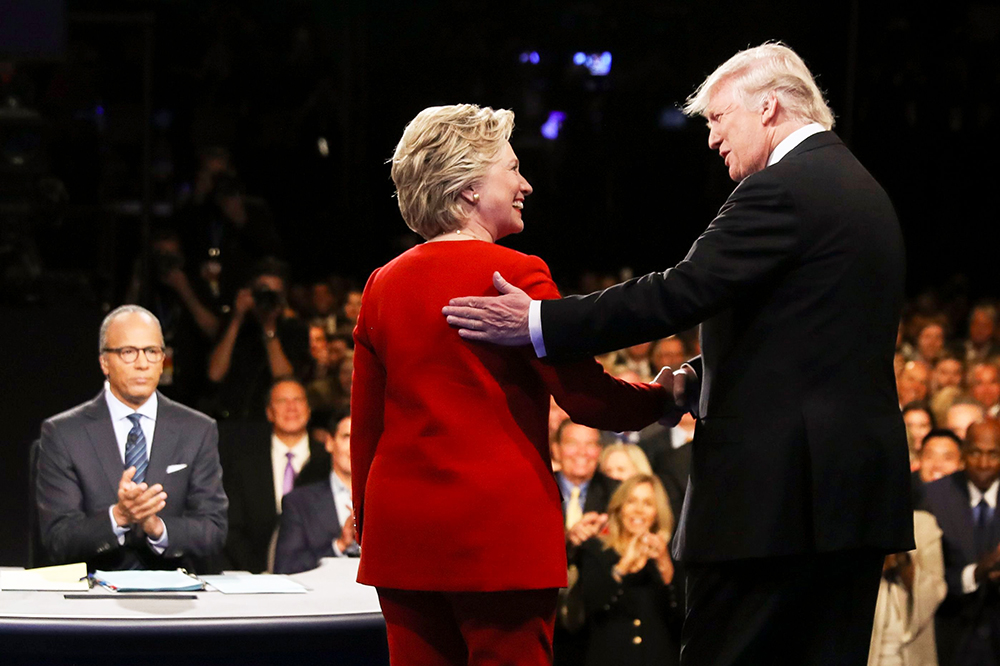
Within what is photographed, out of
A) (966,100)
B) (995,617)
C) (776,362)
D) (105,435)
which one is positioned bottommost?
(995,617)

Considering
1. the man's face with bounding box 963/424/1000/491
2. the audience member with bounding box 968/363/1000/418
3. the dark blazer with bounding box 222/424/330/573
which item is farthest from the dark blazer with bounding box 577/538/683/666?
the audience member with bounding box 968/363/1000/418

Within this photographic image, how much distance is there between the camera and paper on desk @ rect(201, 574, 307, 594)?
288 centimetres

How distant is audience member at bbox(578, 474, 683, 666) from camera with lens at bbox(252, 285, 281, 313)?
2617mm

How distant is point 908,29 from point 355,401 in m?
9.67

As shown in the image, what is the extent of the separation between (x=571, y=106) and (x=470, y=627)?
366 inches

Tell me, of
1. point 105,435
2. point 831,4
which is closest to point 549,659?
point 105,435

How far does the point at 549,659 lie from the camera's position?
2.00 m

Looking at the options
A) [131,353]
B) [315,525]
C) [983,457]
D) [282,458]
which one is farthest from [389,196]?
[131,353]

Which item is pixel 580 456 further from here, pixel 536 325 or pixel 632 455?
pixel 536 325

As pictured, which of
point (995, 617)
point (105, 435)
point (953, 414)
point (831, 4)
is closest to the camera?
point (105, 435)

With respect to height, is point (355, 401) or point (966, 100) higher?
point (966, 100)

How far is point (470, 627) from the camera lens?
196cm

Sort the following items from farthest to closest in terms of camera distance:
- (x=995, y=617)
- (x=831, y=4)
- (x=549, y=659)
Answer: (x=831, y=4)
(x=995, y=617)
(x=549, y=659)

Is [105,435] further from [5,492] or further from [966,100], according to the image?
[966,100]
